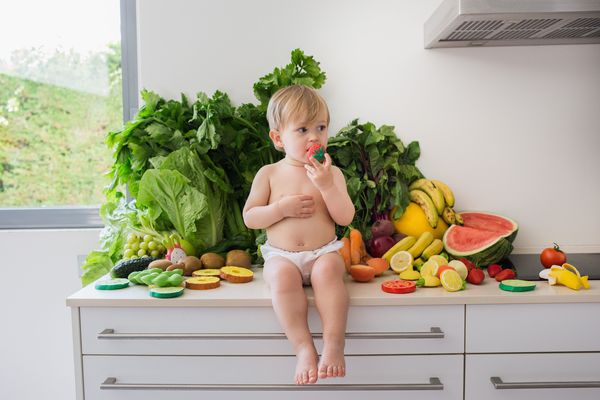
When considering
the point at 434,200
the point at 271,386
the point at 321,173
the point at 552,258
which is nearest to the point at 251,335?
the point at 271,386

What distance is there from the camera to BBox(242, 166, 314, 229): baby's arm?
1646mm

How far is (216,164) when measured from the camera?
6.78ft

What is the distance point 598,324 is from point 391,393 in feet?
1.97

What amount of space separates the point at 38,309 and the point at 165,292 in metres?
1.11

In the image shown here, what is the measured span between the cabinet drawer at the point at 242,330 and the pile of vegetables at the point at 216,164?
39 centimetres

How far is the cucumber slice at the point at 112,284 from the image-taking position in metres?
1.64

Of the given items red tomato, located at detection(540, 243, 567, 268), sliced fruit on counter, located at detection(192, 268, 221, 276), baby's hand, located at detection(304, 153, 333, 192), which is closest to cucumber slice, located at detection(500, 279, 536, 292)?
red tomato, located at detection(540, 243, 567, 268)

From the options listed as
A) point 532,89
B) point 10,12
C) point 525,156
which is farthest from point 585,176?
point 10,12

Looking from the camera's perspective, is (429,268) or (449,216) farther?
(449,216)

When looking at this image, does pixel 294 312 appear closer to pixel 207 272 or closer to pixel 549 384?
pixel 207 272

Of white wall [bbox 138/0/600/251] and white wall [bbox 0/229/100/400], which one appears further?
white wall [bbox 0/229/100/400]

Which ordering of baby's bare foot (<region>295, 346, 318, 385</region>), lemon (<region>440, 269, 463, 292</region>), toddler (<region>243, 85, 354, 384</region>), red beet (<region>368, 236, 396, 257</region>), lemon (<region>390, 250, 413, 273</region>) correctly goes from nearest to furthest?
baby's bare foot (<region>295, 346, 318, 385</region>) < toddler (<region>243, 85, 354, 384</region>) < lemon (<region>440, 269, 463, 292</region>) < lemon (<region>390, 250, 413, 273</region>) < red beet (<region>368, 236, 396, 257</region>)

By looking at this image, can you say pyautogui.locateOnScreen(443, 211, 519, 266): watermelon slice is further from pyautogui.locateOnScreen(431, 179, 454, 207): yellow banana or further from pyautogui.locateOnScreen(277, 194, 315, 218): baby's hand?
pyautogui.locateOnScreen(277, 194, 315, 218): baby's hand

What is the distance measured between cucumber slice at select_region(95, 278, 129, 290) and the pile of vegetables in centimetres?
A: 25
